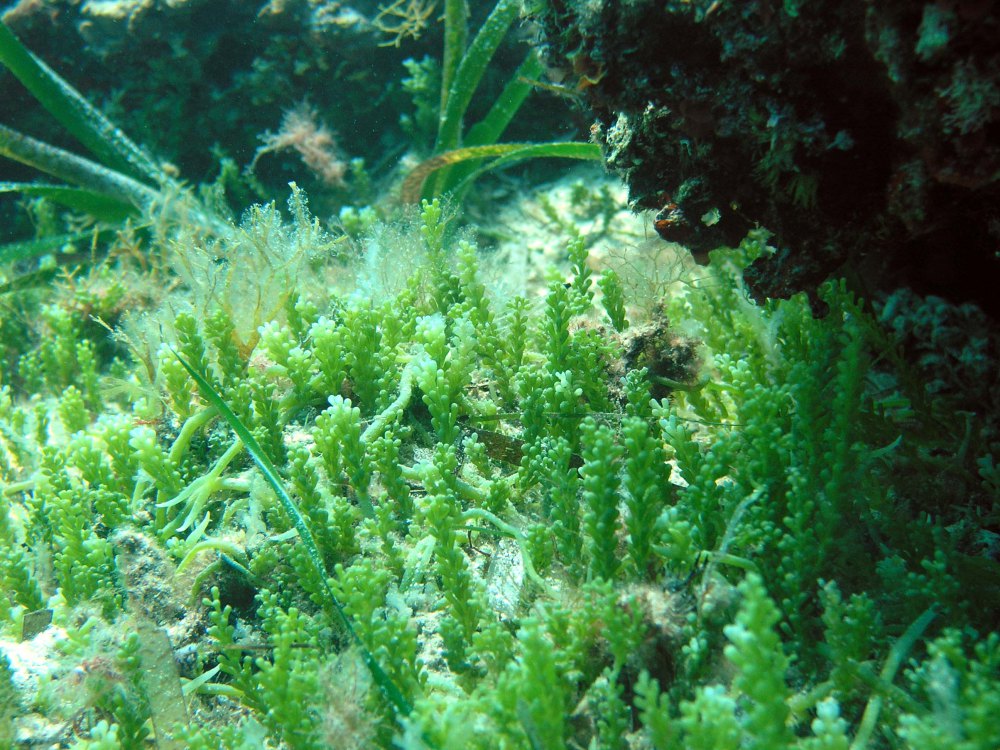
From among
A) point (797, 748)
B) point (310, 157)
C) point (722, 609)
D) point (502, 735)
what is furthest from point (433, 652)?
point (310, 157)

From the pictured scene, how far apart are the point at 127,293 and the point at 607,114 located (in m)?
4.17

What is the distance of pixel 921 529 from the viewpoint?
201 cm

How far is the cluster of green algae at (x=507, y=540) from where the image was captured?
5.74 feet

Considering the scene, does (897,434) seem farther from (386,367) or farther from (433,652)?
(386,367)

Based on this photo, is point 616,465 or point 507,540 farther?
point 507,540

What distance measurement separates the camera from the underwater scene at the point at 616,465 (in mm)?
1732

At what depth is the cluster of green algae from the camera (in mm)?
1751

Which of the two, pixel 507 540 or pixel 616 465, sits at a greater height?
pixel 616 465

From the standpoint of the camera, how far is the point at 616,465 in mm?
2086

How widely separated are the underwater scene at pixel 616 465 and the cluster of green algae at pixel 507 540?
15 millimetres

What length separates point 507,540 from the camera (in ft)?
8.29

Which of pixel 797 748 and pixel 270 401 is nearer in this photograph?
pixel 797 748

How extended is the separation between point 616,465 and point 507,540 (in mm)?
696

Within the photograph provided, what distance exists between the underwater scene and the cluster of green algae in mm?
15
